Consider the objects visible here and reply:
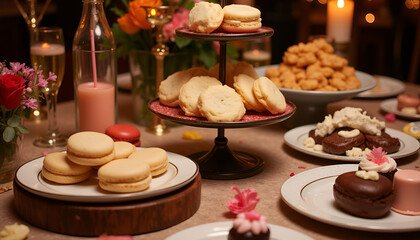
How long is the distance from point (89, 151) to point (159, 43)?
72 centimetres

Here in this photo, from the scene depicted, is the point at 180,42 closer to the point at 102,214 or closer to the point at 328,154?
the point at 328,154

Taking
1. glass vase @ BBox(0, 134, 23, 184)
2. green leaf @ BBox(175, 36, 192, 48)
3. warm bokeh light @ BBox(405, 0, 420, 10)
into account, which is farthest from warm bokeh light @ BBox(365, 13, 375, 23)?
glass vase @ BBox(0, 134, 23, 184)

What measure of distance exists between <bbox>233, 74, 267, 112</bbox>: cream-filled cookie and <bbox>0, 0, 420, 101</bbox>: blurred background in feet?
9.10

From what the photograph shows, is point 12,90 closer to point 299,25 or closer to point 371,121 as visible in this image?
point 371,121

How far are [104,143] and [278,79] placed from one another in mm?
875

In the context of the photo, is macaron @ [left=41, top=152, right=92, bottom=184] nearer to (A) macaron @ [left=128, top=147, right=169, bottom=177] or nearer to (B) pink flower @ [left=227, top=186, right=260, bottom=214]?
(A) macaron @ [left=128, top=147, right=169, bottom=177]

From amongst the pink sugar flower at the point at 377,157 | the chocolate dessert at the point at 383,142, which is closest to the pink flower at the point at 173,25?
the chocolate dessert at the point at 383,142

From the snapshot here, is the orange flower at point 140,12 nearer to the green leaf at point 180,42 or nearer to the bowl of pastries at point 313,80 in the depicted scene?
the green leaf at point 180,42

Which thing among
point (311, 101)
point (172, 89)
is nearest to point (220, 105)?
point (172, 89)

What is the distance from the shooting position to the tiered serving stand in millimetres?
1233

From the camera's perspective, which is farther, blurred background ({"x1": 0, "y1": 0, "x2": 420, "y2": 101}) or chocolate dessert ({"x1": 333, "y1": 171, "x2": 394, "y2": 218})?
blurred background ({"x1": 0, "y1": 0, "x2": 420, "y2": 101})

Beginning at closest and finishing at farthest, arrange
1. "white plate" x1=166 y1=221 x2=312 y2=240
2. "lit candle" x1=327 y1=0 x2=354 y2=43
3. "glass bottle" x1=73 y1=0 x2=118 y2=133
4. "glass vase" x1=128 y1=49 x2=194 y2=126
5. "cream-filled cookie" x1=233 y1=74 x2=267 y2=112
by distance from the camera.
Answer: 1. "white plate" x1=166 y1=221 x2=312 y2=240
2. "cream-filled cookie" x1=233 y1=74 x2=267 y2=112
3. "glass bottle" x1=73 y1=0 x2=118 y2=133
4. "glass vase" x1=128 y1=49 x2=194 y2=126
5. "lit candle" x1=327 y1=0 x2=354 y2=43

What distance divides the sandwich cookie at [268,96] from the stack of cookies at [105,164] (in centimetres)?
29

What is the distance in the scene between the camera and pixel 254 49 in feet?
7.63
